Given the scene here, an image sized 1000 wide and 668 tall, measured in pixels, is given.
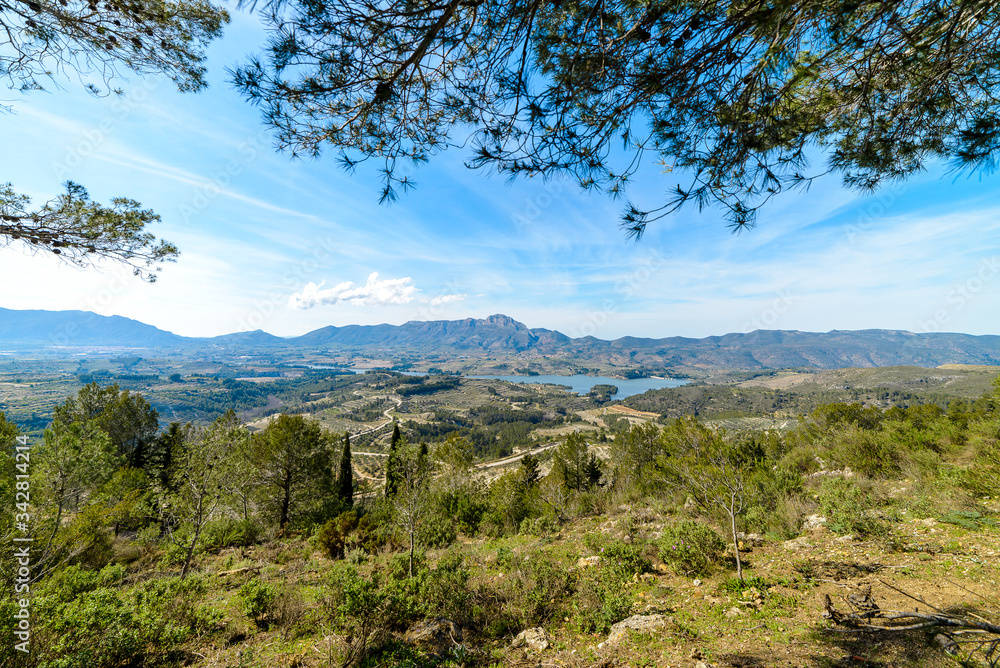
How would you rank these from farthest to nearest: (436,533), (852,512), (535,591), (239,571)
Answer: (436,533) → (239,571) → (852,512) → (535,591)

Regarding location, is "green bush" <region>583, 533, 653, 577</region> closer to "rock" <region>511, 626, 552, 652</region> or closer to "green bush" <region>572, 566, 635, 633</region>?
"green bush" <region>572, 566, 635, 633</region>

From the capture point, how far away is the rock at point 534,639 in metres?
4.21

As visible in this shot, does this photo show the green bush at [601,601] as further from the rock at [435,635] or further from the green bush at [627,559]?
the rock at [435,635]

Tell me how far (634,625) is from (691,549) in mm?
2606

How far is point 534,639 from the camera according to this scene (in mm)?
4387

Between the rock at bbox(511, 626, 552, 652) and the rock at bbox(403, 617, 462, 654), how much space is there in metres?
0.83

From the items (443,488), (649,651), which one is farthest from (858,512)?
(443,488)

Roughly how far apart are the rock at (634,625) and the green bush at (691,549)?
198 cm

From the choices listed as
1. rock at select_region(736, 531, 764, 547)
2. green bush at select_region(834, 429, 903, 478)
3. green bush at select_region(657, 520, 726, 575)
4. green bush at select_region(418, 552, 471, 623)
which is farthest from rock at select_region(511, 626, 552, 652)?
green bush at select_region(834, 429, 903, 478)

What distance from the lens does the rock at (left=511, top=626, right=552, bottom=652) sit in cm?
421

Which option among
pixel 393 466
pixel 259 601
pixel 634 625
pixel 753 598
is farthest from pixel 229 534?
pixel 753 598

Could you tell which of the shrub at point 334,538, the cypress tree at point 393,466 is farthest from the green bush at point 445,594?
the shrub at point 334,538

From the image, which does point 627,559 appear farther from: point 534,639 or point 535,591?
point 534,639

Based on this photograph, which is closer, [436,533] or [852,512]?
[852,512]
